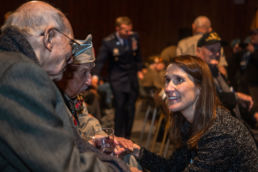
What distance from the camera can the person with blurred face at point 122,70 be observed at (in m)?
4.90

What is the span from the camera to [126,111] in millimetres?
5012

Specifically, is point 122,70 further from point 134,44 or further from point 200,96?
point 200,96

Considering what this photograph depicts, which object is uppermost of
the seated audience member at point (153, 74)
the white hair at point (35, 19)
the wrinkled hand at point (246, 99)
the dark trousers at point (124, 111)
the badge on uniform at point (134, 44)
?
the white hair at point (35, 19)

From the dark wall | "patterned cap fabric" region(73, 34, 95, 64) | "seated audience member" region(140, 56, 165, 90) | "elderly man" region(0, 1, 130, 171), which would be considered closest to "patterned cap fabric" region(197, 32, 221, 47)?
"seated audience member" region(140, 56, 165, 90)

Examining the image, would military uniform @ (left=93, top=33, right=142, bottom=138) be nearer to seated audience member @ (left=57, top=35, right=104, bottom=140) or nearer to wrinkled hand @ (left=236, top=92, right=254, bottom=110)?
wrinkled hand @ (left=236, top=92, right=254, bottom=110)

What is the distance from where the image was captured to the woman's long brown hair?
170cm

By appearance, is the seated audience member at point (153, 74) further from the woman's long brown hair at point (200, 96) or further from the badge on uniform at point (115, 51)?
the woman's long brown hair at point (200, 96)

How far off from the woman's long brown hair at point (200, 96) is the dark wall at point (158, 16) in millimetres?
6094

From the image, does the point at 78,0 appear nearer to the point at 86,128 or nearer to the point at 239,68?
the point at 239,68

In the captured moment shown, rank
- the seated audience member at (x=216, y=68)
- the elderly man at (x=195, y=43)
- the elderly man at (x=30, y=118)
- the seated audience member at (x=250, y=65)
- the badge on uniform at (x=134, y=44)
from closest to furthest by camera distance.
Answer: the elderly man at (x=30, y=118) < the seated audience member at (x=216, y=68) < the seated audience member at (x=250, y=65) < the elderly man at (x=195, y=43) < the badge on uniform at (x=134, y=44)

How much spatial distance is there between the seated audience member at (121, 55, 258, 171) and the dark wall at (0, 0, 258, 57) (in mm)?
6081

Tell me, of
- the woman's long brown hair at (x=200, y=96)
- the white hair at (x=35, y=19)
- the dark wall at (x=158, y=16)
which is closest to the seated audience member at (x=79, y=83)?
the woman's long brown hair at (x=200, y=96)

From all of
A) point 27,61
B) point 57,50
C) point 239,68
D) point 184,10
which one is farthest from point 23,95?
point 184,10

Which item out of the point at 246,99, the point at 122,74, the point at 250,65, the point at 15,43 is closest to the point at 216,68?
the point at 246,99
